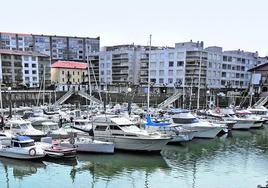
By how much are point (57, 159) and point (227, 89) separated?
79.9 m

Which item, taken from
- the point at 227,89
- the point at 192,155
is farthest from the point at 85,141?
the point at 227,89

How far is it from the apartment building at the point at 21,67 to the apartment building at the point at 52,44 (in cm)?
3084

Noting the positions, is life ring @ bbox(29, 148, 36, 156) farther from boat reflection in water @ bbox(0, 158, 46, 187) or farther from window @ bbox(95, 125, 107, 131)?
window @ bbox(95, 125, 107, 131)

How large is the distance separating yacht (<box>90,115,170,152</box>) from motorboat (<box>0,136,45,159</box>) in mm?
7160

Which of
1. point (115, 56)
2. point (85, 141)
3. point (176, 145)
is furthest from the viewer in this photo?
point (115, 56)

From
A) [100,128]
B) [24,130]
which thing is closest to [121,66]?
[24,130]

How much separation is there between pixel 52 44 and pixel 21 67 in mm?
46182

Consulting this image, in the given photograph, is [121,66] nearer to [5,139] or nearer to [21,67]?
[21,67]

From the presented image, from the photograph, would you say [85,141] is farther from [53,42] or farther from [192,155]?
[53,42]

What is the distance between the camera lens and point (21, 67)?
109 metres

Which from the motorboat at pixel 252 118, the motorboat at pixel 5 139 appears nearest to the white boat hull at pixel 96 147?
the motorboat at pixel 5 139

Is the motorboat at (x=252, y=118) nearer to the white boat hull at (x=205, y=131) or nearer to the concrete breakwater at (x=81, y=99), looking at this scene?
the white boat hull at (x=205, y=131)

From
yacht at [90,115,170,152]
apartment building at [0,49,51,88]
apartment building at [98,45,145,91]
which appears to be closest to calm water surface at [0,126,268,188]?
yacht at [90,115,170,152]

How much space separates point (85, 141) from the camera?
33250 millimetres
